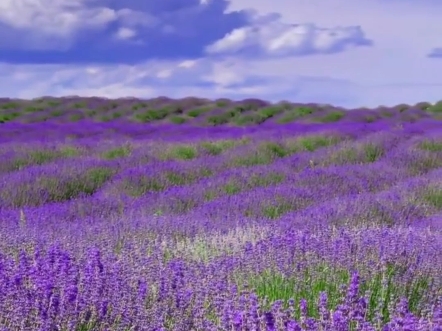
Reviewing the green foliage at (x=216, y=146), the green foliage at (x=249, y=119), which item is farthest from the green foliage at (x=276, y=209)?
the green foliage at (x=249, y=119)

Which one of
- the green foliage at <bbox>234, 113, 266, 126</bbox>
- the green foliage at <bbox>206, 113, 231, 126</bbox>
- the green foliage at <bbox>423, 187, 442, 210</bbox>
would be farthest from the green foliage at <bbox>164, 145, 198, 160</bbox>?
the green foliage at <bbox>206, 113, 231, 126</bbox>

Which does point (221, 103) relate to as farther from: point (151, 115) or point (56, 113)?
point (56, 113)

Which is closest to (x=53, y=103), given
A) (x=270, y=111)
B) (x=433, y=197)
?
(x=270, y=111)

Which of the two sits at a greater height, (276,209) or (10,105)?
(10,105)

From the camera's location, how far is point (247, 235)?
5.13m

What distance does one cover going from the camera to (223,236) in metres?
5.06

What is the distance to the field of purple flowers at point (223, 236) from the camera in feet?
9.25

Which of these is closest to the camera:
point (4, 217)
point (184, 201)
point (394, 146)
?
point (4, 217)

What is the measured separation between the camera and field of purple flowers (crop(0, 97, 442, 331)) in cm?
282

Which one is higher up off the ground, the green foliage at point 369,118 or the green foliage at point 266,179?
the green foliage at point 369,118

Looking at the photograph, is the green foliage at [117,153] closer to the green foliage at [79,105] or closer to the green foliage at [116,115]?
the green foliage at [116,115]

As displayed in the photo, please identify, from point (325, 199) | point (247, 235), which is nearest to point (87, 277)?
point (247, 235)

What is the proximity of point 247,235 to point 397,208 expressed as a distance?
7.12ft

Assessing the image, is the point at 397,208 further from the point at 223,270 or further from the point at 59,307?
the point at 59,307
